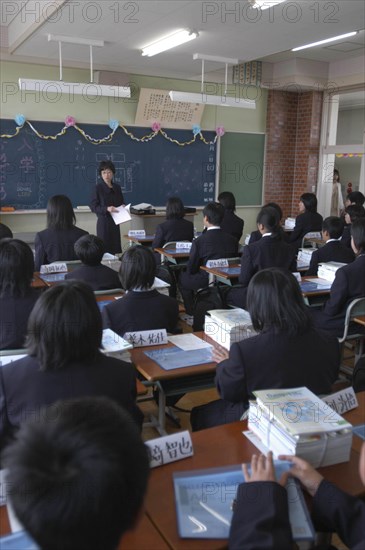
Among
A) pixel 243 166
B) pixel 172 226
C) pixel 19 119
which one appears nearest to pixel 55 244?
pixel 172 226

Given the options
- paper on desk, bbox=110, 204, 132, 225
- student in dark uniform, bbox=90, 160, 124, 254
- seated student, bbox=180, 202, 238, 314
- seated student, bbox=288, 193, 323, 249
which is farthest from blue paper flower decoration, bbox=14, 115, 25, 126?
seated student, bbox=288, 193, 323, 249

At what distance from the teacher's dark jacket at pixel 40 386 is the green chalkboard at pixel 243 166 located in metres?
7.17

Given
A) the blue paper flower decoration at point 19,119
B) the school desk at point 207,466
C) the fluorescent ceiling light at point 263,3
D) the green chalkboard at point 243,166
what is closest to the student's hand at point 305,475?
the school desk at point 207,466

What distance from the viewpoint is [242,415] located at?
1.93 meters

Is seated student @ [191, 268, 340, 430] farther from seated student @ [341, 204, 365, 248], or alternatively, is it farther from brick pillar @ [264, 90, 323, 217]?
brick pillar @ [264, 90, 323, 217]

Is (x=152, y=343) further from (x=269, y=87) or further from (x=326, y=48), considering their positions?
(x=269, y=87)

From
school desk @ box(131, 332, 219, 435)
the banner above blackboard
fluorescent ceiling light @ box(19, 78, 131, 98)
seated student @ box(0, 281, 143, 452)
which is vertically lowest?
school desk @ box(131, 332, 219, 435)

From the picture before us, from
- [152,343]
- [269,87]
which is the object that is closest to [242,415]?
[152,343]

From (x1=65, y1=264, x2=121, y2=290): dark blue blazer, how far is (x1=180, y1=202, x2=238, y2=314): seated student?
1484mm

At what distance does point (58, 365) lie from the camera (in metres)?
1.51

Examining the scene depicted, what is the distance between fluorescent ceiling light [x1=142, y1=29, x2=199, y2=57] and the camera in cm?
514

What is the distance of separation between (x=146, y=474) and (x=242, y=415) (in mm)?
1197

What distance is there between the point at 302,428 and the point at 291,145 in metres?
8.09

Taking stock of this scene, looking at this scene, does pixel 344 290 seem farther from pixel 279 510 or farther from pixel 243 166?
pixel 243 166
